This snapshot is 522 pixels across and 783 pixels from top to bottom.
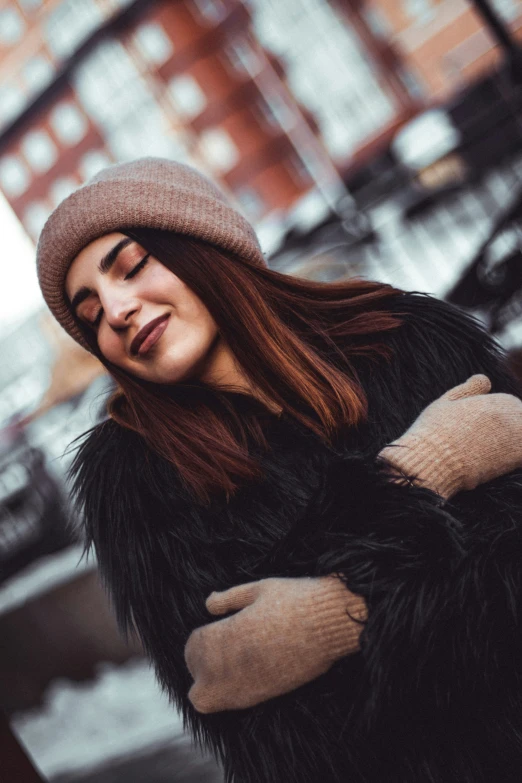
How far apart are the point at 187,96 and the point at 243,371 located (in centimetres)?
2651

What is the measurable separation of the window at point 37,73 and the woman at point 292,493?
21534 millimetres

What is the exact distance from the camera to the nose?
122 centimetres

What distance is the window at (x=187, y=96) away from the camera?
25.0 meters

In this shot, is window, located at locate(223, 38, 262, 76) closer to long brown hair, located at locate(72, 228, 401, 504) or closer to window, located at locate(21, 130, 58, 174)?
→ window, located at locate(21, 130, 58, 174)

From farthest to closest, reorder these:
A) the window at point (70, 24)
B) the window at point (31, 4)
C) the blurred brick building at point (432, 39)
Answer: the blurred brick building at point (432, 39)
the window at point (70, 24)
the window at point (31, 4)

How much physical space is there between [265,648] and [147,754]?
2218mm

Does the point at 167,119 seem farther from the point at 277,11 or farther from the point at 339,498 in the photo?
the point at 339,498

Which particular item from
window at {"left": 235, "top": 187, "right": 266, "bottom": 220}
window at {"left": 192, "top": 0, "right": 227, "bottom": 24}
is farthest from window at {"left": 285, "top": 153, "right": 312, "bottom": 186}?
window at {"left": 192, "top": 0, "right": 227, "bottom": 24}

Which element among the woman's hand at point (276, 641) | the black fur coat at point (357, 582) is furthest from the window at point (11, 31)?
the woman's hand at point (276, 641)

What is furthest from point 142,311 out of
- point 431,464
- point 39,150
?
point 39,150

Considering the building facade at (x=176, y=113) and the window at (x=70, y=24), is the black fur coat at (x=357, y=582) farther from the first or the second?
the building facade at (x=176, y=113)

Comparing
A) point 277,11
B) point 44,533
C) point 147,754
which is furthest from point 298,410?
point 277,11

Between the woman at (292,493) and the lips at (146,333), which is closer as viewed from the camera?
the woman at (292,493)

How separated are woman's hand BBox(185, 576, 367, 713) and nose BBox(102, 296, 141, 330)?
527mm
